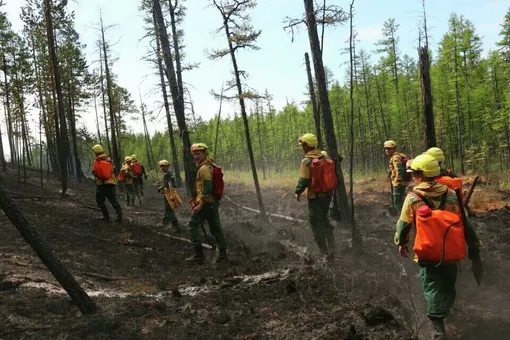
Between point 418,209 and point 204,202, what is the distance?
4.50 meters

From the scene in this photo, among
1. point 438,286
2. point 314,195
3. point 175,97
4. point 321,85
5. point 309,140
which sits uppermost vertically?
point 175,97

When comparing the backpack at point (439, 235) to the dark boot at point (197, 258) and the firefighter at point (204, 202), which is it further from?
the dark boot at point (197, 258)

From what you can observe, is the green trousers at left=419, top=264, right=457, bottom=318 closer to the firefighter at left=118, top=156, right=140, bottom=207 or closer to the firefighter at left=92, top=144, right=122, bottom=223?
the firefighter at left=92, top=144, right=122, bottom=223

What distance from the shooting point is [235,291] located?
18.4 ft

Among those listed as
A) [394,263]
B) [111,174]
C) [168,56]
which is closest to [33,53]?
[168,56]

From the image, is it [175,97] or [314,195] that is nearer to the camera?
[314,195]

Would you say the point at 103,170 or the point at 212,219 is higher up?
the point at 103,170

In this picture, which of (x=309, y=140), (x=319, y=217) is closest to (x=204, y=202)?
(x=319, y=217)

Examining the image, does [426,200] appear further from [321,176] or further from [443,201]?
[321,176]

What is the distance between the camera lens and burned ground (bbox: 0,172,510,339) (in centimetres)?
423

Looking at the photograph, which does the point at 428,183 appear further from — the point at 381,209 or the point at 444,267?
the point at 381,209

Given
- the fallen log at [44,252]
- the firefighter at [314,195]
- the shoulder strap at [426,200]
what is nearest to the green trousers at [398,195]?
the firefighter at [314,195]

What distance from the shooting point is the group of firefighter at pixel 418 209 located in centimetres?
373

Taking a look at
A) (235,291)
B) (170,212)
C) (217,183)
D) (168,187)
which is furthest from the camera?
(170,212)
